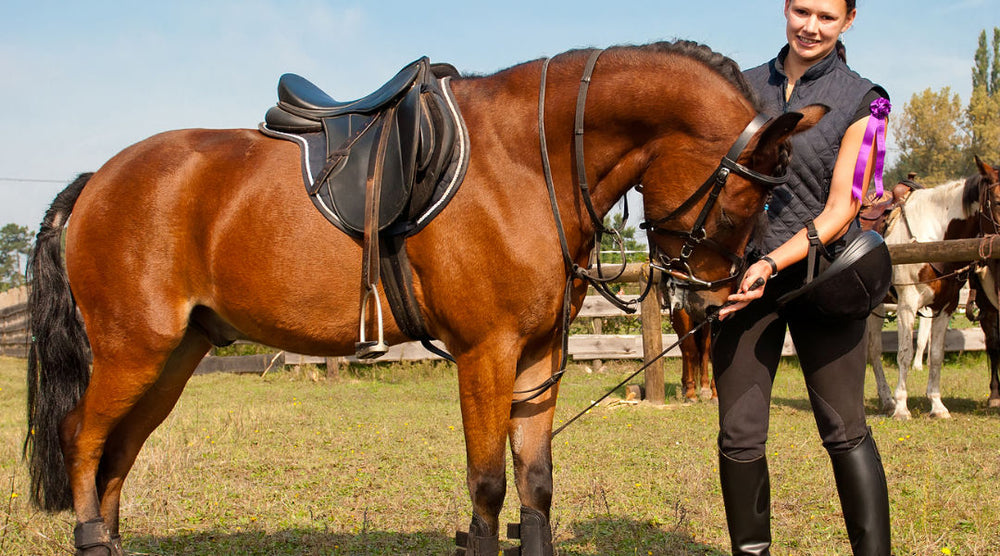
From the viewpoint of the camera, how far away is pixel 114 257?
9.84ft

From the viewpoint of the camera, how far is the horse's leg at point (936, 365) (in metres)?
7.50

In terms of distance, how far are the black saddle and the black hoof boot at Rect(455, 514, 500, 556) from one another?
1.07 metres

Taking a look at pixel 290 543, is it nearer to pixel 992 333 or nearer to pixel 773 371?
pixel 773 371

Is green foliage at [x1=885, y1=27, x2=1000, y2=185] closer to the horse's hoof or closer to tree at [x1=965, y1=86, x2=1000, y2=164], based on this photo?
tree at [x1=965, y1=86, x2=1000, y2=164]

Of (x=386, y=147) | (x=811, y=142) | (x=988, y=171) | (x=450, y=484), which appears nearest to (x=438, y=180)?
(x=386, y=147)

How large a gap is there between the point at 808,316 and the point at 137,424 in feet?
9.27

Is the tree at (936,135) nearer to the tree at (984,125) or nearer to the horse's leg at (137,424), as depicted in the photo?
the tree at (984,125)

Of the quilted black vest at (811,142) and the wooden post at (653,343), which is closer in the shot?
the quilted black vest at (811,142)

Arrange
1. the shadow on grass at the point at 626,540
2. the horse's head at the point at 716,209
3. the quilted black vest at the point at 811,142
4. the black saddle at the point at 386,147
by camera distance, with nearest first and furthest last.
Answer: the horse's head at the point at 716,209, the quilted black vest at the point at 811,142, the black saddle at the point at 386,147, the shadow on grass at the point at 626,540

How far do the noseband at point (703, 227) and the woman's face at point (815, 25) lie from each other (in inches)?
14.1

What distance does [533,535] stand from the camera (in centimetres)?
276

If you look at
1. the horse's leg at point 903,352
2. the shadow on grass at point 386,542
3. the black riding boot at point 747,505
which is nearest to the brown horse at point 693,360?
the horse's leg at point 903,352

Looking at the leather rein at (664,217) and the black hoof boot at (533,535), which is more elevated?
the leather rein at (664,217)

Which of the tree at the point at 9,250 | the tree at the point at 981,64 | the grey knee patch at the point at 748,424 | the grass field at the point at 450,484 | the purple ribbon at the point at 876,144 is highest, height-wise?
the tree at the point at 981,64
